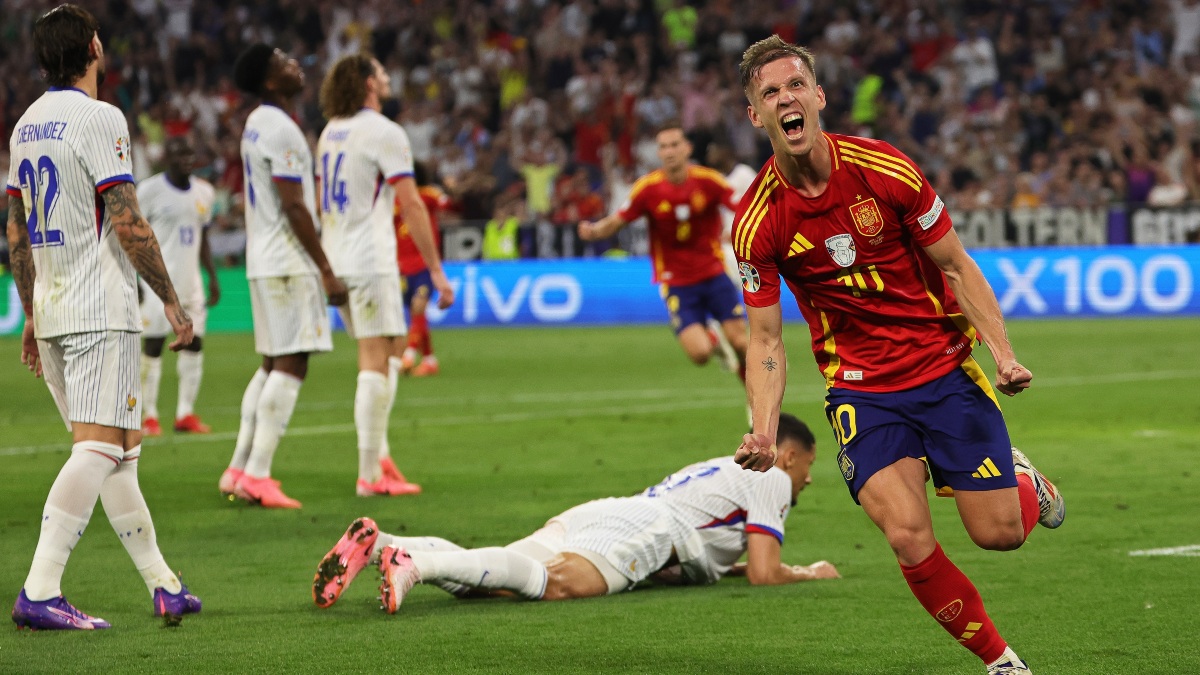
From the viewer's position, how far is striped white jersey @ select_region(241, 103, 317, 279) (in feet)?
28.1

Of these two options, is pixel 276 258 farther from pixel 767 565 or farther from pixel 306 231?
pixel 767 565

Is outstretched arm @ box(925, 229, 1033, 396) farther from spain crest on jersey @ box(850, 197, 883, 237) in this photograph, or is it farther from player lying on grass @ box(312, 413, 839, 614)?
player lying on grass @ box(312, 413, 839, 614)

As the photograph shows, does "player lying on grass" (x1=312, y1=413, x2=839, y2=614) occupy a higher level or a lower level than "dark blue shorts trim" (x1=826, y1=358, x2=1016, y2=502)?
lower

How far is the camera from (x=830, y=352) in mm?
4930

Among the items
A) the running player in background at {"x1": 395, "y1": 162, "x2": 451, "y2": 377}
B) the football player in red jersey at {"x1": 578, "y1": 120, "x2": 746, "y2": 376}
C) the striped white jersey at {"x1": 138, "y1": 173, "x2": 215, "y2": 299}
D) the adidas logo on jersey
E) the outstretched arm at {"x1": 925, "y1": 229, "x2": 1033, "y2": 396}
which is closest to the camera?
the outstretched arm at {"x1": 925, "y1": 229, "x2": 1033, "y2": 396}

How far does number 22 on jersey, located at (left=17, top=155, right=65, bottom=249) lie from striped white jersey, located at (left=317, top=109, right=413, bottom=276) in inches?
132

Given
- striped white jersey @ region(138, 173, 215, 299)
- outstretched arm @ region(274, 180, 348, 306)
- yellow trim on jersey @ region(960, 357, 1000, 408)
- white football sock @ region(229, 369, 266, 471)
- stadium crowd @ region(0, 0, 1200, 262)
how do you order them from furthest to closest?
stadium crowd @ region(0, 0, 1200, 262)
striped white jersey @ region(138, 173, 215, 299)
white football sock @ region(229, 369, 266, 471)
outstretched arm @ region(274, 180, 348, 306)
yellow trim on jersey @ region(960, 357, 1000, 408)

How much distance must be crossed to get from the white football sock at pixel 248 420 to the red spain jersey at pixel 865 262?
4.63 metres

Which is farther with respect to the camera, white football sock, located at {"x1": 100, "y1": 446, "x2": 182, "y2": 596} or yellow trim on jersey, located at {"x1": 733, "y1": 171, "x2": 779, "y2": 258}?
white football sock, located at {"x1": 100, "y1": 446, "x2": 182, "y2": 596}

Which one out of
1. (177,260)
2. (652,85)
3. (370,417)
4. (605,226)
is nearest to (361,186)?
(370,417)

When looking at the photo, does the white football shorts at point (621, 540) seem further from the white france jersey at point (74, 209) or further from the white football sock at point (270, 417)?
the white football sock at point (270, 417)

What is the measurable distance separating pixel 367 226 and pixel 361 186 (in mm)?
235

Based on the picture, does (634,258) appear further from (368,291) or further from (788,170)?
(788,170)

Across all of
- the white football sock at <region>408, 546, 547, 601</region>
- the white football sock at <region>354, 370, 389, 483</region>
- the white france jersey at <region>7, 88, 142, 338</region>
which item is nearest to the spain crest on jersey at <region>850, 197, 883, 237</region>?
the white football sock at <region>408, 546, 547, 601</region>
